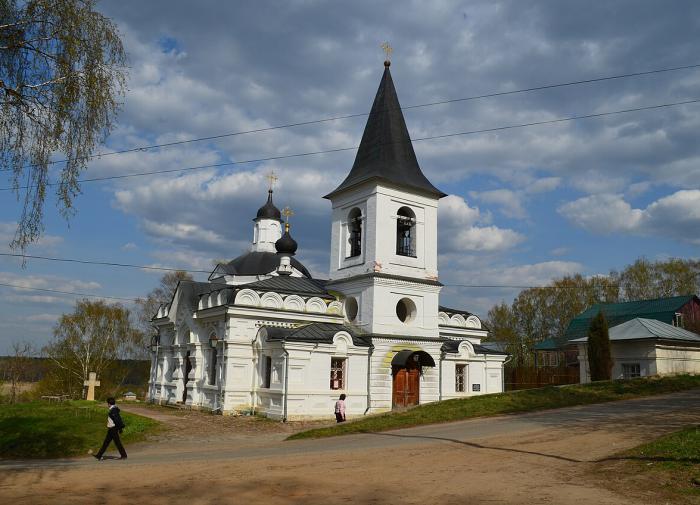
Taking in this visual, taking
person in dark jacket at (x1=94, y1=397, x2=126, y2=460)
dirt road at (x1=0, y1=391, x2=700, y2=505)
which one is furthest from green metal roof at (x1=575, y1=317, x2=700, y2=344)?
person in dark jacket at (x1=94, y1=397, x2=126, y2=460)

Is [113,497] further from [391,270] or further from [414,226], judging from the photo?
[414,226]

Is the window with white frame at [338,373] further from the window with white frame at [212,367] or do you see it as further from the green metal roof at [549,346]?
the green metal roof at [549,346]

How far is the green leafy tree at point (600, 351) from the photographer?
2866cm

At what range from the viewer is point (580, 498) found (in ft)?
26.9

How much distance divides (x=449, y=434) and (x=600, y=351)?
16.2 m

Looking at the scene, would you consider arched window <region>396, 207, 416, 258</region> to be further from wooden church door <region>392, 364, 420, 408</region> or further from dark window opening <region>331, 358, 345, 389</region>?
dark window opening <region>331, 358, 345, 389</region>

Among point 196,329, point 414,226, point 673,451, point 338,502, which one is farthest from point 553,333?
point 338,502

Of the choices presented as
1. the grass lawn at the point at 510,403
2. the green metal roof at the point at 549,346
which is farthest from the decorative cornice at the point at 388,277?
the green metal roof at the point at 549,346

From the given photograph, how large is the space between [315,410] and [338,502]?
14.4 meters

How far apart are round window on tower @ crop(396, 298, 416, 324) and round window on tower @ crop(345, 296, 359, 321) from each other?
1.85 meters

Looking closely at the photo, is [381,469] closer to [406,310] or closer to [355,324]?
[355,324]

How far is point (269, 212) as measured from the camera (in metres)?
38.1

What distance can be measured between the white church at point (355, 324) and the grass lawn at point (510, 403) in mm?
3179

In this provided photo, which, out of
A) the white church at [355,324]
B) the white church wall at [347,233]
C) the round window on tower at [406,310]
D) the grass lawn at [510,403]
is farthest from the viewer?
the round window on tower at [406,310]
